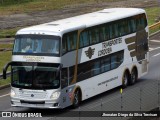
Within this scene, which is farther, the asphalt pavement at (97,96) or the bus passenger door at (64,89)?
the asphalt pavement at (97,96)

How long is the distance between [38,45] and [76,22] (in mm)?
2834

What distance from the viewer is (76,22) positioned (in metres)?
26.8

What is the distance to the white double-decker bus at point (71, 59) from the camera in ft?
79.7

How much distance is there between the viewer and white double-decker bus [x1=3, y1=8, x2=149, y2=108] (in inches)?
957

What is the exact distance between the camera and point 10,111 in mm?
25609

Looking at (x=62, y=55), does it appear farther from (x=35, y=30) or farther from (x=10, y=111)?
(x=10, y=111)

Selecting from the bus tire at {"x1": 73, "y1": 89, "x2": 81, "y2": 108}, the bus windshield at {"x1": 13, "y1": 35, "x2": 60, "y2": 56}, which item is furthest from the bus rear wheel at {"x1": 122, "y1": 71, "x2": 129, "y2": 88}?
the bus windshield at {"x1": 13, "y1": 35, "x2": 60, "y2": 56}

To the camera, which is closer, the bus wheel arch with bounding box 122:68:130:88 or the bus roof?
the bus roof

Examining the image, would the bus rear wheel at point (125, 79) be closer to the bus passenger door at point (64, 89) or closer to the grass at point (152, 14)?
the bus passenger door at point (64, 89)

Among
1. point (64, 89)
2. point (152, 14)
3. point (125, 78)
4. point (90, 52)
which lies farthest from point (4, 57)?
point (152, 14)

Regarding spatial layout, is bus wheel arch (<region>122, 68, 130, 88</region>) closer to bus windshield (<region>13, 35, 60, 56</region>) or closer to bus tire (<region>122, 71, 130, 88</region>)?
bus tire (<region>122, 71, 130, 88</region>)

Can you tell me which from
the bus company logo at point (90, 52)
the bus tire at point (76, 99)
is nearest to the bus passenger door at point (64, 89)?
the bus tire at point (76, 99)

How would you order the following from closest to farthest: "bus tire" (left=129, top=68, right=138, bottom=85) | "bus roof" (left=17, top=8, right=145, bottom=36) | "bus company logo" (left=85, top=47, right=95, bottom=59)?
"bus roof" (left=17, top=8, right=145, bottom=36), "bus company logo" (left=85, top=47, right=95, bottom=59), "bus tire" (left=129, top=68, right=138, bottom=85)

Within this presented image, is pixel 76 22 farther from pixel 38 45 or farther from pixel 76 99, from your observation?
pixel 76 99
